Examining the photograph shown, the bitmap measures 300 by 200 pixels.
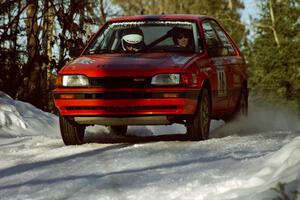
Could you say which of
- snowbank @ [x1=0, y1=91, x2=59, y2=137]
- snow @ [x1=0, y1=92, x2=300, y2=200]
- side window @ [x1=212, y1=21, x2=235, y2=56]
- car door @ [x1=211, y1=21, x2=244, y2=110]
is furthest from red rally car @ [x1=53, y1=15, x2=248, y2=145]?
snowbank @ [x1=0, y1=91, x2=59, y2=137]

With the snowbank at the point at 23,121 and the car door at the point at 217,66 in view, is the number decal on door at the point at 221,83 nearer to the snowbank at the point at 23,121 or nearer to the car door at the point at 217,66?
the car door at the point at 217,66

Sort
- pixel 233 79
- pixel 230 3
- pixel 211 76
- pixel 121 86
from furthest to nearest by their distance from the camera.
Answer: pixel 230 3, pixel 233 79, pixel 211 76, pixel 121 86

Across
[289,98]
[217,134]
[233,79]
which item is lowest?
[289,98]

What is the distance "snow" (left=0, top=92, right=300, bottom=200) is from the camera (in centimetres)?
544

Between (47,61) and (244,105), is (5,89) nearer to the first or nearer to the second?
(47,61)

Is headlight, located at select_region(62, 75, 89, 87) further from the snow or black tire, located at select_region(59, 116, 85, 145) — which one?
the snow

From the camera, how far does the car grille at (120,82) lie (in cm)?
911

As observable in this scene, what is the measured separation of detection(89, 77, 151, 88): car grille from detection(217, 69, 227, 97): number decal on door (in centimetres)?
162

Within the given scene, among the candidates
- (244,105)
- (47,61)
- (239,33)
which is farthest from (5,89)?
(239,33)

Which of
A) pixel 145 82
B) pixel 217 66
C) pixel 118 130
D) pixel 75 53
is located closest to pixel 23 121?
pixel 118 130

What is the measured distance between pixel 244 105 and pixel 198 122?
119 inches

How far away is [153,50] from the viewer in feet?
33.0

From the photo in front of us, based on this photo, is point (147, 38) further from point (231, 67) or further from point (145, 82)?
point (231, 67)

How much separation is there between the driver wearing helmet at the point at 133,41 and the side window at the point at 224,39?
5.04ft
